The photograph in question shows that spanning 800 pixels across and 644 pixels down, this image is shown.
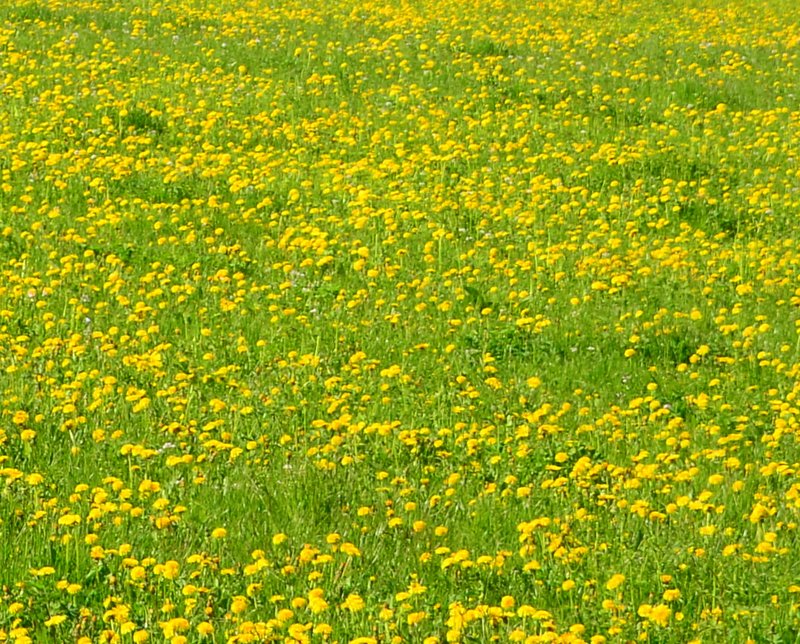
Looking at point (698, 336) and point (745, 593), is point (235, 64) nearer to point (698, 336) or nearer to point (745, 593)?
point (698, 336)

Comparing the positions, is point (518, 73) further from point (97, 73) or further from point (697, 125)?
point (97, 73)

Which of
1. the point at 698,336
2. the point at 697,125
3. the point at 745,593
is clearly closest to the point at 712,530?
the point at 745,593

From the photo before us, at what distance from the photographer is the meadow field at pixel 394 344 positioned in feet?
15.9

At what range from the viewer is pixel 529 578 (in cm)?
496

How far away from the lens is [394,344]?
25.5 ft

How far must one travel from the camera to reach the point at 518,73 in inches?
568

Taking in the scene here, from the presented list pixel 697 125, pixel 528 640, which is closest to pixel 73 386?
pixel 528 640

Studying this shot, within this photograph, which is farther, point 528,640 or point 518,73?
point 518,73

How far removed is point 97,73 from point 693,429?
971 centimetres

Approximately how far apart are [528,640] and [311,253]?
18.4 ft

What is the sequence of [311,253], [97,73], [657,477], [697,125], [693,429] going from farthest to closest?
[97,73], [697,125], [311,253], [693,429], [657,477]

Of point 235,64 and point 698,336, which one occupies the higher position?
point 235,64

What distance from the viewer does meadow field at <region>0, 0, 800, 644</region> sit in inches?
191

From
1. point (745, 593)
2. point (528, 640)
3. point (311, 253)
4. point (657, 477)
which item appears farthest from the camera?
point (311, 253)
